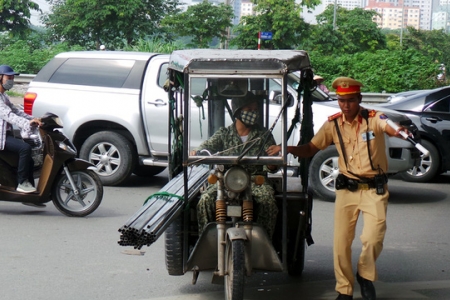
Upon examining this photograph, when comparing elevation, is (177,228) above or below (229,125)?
below

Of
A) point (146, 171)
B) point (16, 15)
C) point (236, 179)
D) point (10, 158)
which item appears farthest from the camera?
point (16, 15)

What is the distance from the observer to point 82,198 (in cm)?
943

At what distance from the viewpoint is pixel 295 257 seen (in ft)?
21.3

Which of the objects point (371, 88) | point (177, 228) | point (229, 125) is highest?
point (229, 125)

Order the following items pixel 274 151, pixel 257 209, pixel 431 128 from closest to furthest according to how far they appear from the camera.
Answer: pixel 274 151, pixel 257 209, pixel 431 128

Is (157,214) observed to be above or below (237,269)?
above

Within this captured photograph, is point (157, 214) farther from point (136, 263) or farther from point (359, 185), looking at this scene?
point (136, 263)

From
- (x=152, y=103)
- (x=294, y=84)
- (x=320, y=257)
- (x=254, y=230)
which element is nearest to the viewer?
(x=254, y=230)

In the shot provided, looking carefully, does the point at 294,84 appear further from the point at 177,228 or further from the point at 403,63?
the point at 403,63

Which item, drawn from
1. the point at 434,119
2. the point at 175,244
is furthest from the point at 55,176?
the point at 434,119

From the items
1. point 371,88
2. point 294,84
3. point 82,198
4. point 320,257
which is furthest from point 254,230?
point 371,88

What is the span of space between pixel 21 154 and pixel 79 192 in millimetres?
807

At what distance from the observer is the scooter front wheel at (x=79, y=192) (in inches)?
369

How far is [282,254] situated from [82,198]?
4220mm
